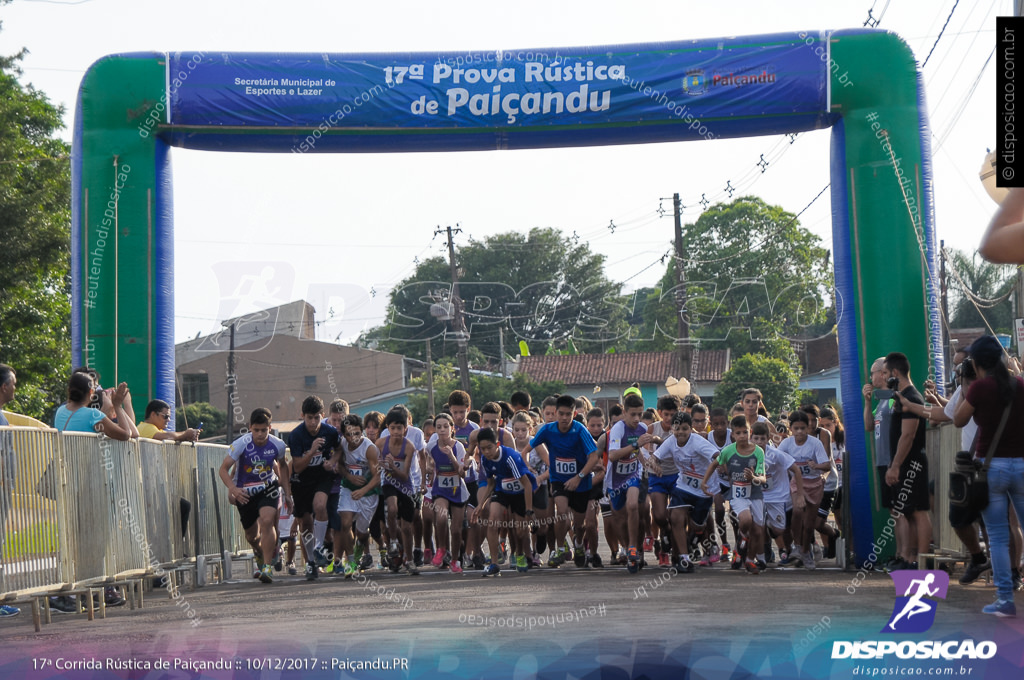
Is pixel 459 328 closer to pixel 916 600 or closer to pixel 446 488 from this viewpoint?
pixel 446 488

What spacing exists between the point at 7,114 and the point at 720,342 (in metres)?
37.2

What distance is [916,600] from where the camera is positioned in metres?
7.49

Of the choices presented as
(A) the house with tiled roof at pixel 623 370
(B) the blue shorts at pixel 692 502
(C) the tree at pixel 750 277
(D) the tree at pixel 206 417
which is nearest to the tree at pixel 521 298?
(A) the house with tiled roof at pixel 623 370

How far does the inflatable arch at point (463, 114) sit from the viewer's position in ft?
38.5

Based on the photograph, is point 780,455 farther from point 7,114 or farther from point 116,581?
point 7,114

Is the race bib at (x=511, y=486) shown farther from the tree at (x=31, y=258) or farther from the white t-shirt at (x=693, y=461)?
the tree at (x=31, y=258)

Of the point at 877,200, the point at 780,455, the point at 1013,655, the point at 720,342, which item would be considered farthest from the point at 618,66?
the point at 720,342

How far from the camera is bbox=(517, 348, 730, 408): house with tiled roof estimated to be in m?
53.9

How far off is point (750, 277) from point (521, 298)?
14.1m

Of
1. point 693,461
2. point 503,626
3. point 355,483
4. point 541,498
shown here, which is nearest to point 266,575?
point 355,483

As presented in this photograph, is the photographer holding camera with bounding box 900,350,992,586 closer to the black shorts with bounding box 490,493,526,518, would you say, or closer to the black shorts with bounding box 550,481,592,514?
the black shorts with bounding box 550,481,592,514

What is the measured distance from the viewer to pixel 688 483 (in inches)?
Answer: 451

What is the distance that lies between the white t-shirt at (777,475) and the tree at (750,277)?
38.5m

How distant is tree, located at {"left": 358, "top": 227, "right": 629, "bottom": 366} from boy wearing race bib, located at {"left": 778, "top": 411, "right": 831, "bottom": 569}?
48148mm
